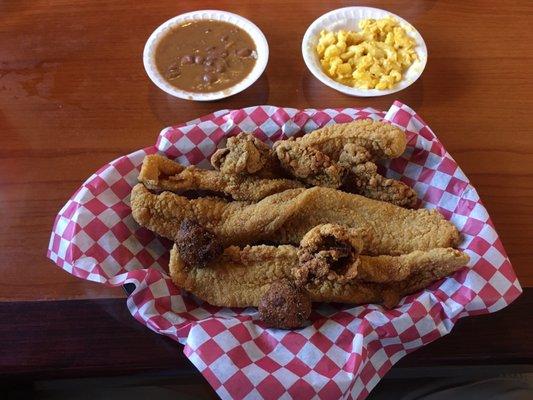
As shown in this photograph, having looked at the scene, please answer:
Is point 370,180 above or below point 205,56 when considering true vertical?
below

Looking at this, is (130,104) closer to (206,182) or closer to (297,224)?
(206,182)

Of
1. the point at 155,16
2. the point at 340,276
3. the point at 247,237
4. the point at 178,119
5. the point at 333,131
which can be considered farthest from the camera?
the point at 155,16

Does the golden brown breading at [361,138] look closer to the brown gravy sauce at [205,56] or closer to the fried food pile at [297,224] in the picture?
the fried food pile at [297,224]

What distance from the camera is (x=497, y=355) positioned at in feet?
4.35

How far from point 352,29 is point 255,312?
112 cm

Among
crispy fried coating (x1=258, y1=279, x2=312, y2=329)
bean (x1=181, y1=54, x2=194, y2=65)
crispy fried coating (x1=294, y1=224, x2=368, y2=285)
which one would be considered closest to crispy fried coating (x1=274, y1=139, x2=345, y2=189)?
crispy fried coating (x1=294, y1=224, x2=368, y2=285)

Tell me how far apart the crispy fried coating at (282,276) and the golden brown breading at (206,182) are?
0.53ft

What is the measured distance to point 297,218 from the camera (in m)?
1.39

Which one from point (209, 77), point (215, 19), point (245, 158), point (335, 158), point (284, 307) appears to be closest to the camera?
point (284, 307)

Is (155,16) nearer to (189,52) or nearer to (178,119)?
(189,52)

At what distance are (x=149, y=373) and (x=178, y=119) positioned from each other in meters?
0.80

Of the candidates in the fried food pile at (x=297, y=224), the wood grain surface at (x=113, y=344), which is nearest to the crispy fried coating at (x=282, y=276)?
the fried food pile at (x=297, y=224)

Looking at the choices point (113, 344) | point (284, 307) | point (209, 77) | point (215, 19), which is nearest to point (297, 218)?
point (284, 307)

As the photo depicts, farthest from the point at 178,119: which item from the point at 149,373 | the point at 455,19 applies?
the point at 455,19
